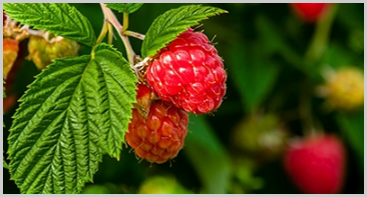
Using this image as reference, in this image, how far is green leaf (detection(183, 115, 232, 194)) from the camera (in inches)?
66.2

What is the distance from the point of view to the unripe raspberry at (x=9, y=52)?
974 mm

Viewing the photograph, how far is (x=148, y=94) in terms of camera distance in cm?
88

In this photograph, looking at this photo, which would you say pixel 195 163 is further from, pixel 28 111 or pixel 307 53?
pixel 28 111

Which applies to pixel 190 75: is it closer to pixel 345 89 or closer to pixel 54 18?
pixel 54 18

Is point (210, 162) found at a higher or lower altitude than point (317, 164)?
higher

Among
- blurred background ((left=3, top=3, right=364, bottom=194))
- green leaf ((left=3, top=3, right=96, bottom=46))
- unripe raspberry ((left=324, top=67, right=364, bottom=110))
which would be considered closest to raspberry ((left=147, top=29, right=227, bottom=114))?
green leaf ((left=3, top=3, right=96, bottom=46))

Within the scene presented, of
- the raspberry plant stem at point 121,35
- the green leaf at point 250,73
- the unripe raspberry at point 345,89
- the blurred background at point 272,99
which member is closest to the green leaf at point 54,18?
the raspberry plant stem at point 121,35

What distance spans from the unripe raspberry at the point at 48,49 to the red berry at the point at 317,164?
50.6 inches

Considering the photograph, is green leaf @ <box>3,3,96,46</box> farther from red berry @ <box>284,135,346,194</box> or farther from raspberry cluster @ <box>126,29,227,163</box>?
red berry @ <box>284,135,346,194</box>

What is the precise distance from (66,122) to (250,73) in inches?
43.2

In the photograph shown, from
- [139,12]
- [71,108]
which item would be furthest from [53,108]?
[139,12]

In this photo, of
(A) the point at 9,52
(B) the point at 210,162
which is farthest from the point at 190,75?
(B) the point at 210,162

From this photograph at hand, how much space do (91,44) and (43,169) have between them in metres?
0.16

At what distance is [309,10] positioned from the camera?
2084 millimetres
